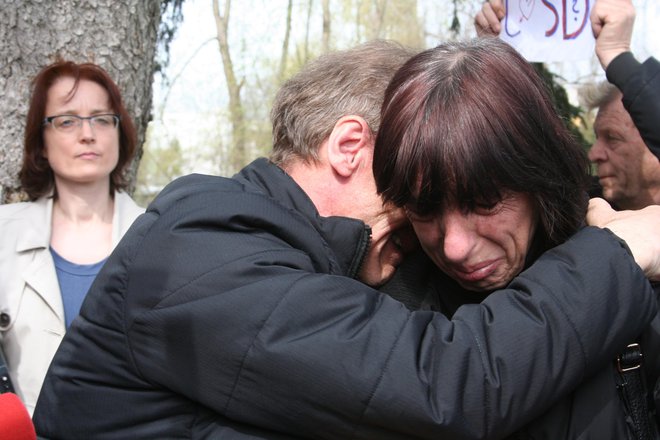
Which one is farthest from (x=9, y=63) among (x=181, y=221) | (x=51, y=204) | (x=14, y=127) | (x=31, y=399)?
(x=181, y=221)

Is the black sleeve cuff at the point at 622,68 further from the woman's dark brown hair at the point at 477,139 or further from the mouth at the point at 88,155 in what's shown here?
the mouth at the point at 88,155

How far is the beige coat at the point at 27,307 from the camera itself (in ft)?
10.3

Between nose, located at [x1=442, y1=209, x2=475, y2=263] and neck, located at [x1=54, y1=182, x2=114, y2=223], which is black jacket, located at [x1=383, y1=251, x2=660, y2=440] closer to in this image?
nose, located at [x1=442, y1=209, x2=475, y2=263]

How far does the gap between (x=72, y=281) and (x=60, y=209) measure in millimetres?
455

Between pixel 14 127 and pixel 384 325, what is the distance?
276cm

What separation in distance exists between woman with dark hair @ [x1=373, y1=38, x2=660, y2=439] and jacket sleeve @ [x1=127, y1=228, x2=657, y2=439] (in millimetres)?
82

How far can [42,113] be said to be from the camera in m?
3.53

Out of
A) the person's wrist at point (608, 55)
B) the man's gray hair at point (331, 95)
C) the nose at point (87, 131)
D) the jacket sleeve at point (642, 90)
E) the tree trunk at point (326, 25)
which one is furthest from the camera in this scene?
the tree trunk at point (326, 25)

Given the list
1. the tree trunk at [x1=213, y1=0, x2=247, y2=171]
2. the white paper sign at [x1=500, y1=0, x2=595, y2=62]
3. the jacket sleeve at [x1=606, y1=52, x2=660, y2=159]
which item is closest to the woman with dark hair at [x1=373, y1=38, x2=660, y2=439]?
the jacket sleeve at [x1=606, y1=52, x2=660, y2=159]

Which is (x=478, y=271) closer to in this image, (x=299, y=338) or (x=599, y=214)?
(x=599, y=214)

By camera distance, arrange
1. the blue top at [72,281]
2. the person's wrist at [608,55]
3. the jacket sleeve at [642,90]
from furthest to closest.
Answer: the blue top at [72,281] < the person's wrist at [608,55] < the jacket sleeve at [642,90]

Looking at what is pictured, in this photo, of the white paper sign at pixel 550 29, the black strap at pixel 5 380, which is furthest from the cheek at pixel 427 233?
the black strap at pixel 5 380

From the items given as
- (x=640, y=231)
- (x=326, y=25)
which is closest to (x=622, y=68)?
(x=640, y=231)

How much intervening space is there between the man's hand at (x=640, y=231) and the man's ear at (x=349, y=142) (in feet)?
1.73
